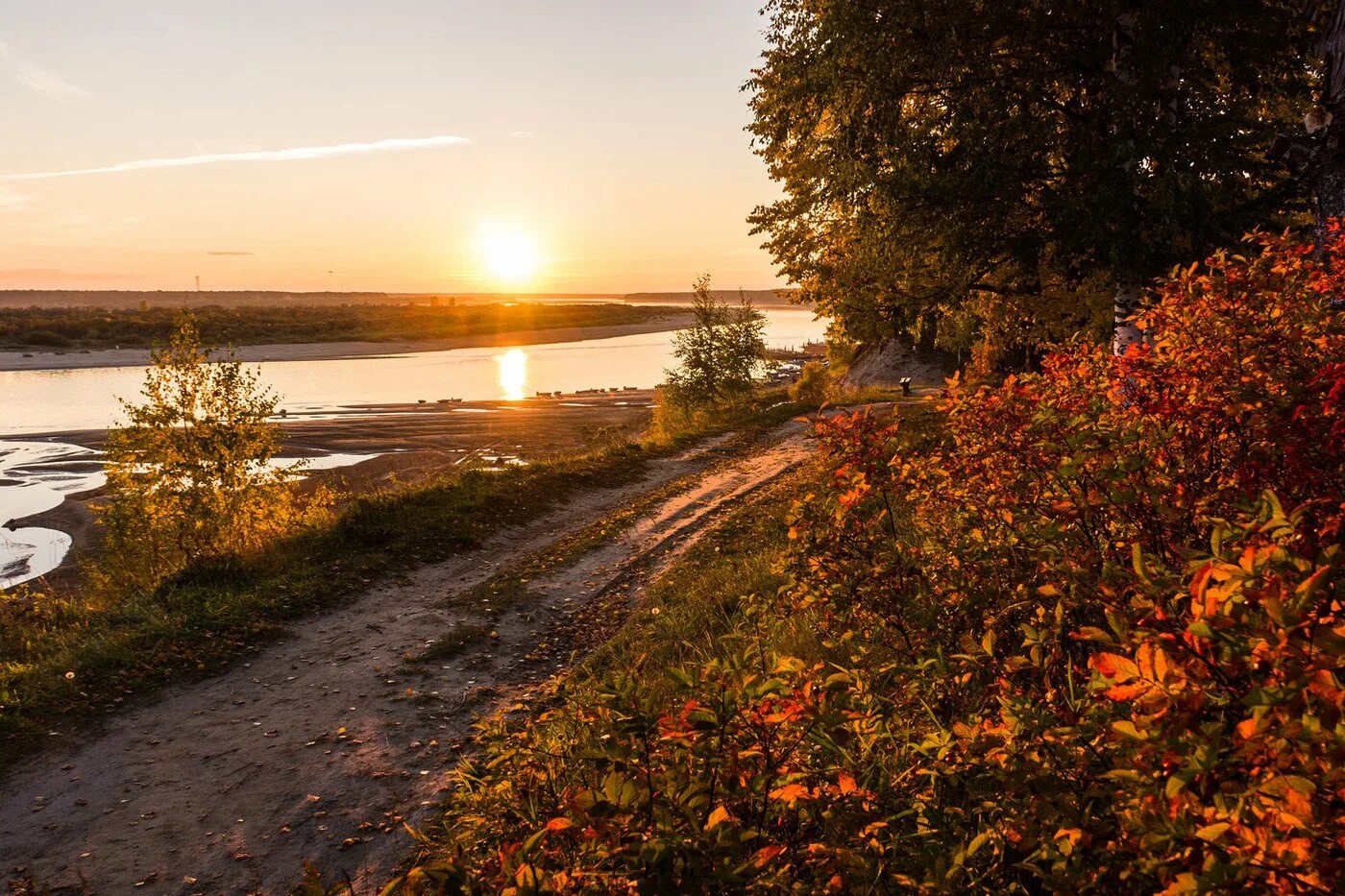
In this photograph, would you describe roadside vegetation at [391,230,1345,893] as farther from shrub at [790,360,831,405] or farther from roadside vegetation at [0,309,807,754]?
shrub at [790,360,831,405]

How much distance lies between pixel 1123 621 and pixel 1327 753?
1.63 ft

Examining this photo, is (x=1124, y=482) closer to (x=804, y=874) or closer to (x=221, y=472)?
(x=804, y=874)

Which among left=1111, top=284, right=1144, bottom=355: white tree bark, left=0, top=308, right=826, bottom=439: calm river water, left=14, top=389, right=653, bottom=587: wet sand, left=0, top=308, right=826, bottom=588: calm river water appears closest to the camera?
left=1111, top=284, right=1144, bottom=355: white tree bark

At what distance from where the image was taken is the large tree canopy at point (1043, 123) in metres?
12.1

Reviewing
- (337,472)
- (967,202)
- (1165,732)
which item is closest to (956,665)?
(1165,732)

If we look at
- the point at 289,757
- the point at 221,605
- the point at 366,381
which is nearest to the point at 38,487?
the point at 221,605

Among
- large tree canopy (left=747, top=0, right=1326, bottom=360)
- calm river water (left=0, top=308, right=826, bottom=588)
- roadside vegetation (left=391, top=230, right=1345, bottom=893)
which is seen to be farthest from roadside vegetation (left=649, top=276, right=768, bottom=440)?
roadside vegetation (left=391, top=230, right=1345, bottom=893)

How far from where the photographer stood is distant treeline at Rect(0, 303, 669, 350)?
79.8 metres

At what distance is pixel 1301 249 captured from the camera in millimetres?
4180

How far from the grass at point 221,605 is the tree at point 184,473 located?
1147mm

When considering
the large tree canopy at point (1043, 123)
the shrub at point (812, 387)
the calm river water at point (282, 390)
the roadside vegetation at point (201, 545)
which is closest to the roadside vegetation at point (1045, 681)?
the roadside vegetation at point (201, 545)

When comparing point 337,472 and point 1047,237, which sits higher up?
point 1047,237

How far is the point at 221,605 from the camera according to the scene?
33.6 feet

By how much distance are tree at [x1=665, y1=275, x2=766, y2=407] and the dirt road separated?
19.4 meters
